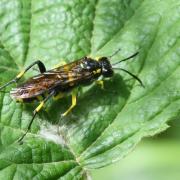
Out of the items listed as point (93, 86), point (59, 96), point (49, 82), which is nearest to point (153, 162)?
point (93, 86)

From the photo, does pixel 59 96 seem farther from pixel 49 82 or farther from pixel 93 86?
pixel 93 86

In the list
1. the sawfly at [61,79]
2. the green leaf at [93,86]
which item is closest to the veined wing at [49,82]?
the sawfly at [61,79]

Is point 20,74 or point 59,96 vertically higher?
point 20,74

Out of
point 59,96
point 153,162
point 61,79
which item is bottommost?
point 153,162

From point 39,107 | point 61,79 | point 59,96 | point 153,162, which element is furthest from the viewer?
point 153,162

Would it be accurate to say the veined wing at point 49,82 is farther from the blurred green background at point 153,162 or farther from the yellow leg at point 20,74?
the blurred green background at point 153,162

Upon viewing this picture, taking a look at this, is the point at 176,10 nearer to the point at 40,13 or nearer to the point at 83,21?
the point at 83,21
